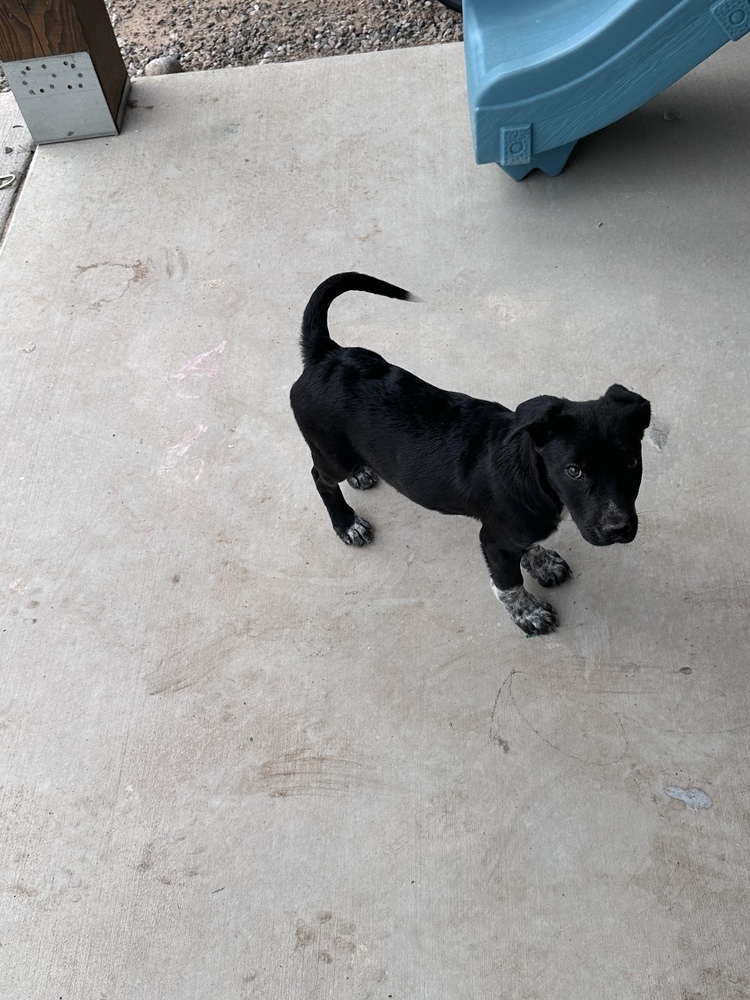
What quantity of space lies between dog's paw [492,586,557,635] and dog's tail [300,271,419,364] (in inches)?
39.4

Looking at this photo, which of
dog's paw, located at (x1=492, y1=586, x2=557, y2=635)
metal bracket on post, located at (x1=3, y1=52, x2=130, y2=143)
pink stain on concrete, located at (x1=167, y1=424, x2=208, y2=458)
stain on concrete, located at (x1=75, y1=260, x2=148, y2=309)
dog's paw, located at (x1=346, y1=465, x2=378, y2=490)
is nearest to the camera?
dog's paw, located at (x1=492, y1=586, x2=557, y2=635)

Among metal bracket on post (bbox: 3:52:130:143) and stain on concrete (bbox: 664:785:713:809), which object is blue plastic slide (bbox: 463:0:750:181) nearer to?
metal bracket on post (bbox: 3:52:130:143)

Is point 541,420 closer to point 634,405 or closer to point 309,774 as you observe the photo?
point 634,405

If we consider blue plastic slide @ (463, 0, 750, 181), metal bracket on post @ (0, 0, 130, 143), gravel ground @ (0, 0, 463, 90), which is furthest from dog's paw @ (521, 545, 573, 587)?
gravel ground @ (0, 0, 463, 90)

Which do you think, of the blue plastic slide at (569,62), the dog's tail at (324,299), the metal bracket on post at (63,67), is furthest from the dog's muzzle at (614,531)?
the metal bracket on post at (63,67)

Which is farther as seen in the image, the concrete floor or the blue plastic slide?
the blue plastic slide

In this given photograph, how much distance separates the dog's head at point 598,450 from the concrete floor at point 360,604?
2.44ft

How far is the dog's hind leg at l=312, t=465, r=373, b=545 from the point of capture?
3.14m

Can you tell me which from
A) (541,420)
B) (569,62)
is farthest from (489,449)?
(569,62)

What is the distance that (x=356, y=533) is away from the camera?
322cm

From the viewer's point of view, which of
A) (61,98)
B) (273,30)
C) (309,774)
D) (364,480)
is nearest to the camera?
(309,774)

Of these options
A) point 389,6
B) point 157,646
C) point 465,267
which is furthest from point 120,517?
point 389,6

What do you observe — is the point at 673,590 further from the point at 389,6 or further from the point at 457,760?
the point at 389,6

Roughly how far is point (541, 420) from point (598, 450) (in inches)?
6.6
